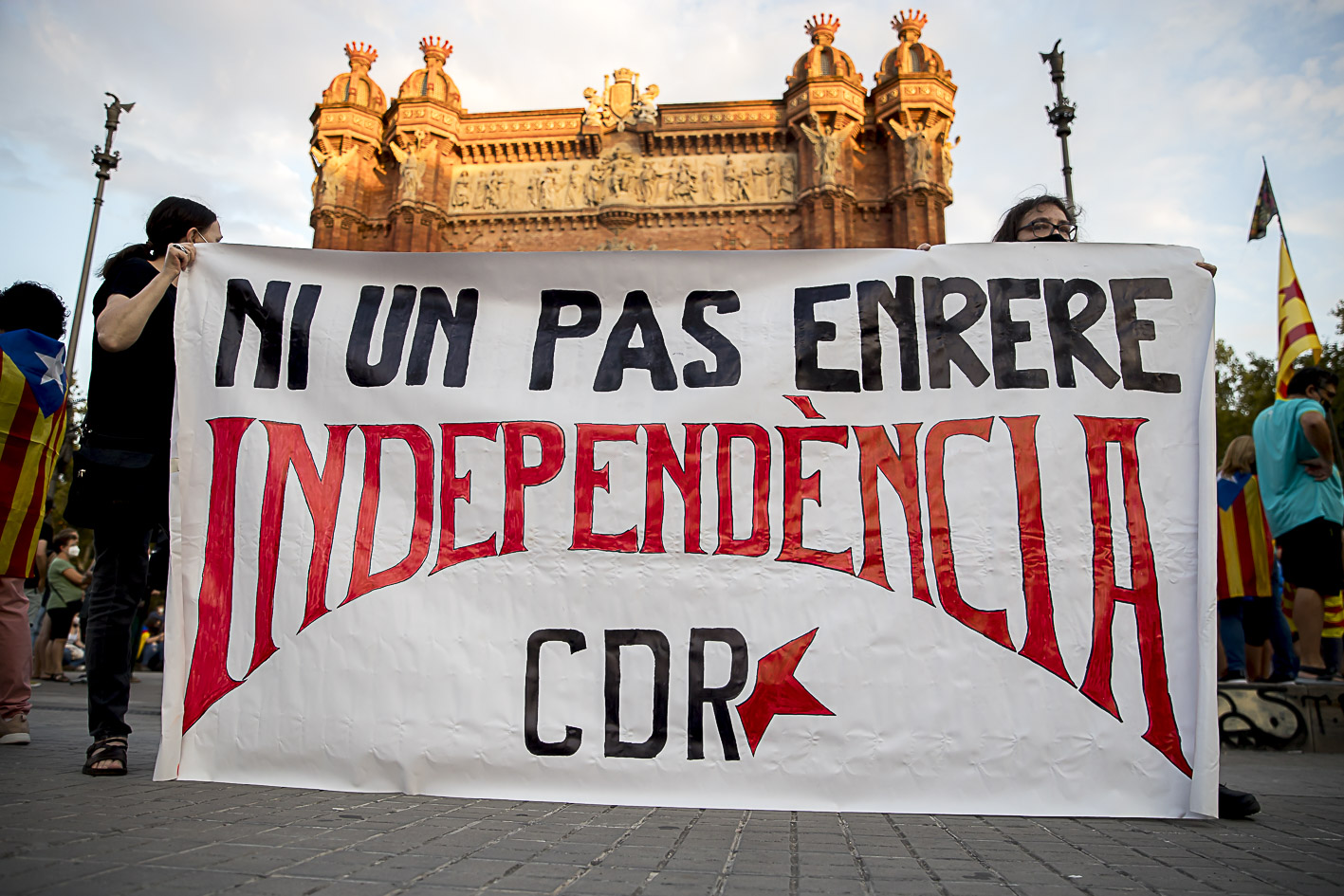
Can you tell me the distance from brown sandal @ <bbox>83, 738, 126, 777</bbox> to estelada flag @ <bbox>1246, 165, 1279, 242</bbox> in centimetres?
1346

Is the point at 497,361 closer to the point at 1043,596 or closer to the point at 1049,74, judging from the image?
the point at 1043,596

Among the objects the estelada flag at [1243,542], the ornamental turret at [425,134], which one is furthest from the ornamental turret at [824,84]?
the estelada flag at [1243,542]

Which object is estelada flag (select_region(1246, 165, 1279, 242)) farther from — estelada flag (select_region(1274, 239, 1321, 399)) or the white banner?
the white banner

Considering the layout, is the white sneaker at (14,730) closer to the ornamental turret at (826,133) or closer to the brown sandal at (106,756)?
the brown sandal at (106,756)

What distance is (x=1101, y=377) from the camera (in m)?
3.20

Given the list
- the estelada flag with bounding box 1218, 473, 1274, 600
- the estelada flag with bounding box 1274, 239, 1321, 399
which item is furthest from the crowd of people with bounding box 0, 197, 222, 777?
the estelada flag with bounding box 1274, 239, 1321, 399

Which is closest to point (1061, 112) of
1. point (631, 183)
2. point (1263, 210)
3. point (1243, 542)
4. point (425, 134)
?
point (1263, 210)

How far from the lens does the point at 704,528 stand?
308 centimetres

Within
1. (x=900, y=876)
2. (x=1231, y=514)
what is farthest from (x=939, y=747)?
(x=1231, y=514)

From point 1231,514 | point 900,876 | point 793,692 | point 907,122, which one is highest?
point 907,122

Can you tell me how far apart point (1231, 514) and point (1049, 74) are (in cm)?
954

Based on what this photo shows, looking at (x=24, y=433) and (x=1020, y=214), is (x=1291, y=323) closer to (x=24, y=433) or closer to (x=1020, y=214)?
(x=1020, y=214)

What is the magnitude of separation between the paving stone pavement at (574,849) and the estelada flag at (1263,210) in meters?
11.3

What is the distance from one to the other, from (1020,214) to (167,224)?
3.70 metres
